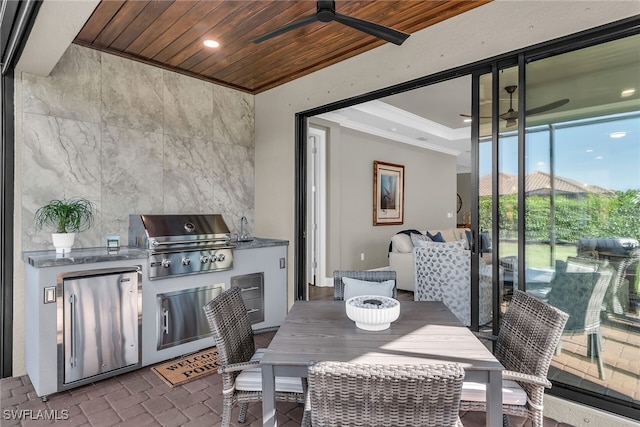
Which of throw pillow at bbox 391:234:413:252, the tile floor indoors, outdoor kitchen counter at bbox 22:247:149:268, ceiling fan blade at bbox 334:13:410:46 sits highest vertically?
ceiling fan blade at bbox 334:13:410:46

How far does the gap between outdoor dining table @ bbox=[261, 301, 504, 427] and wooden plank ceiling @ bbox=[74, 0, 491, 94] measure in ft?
6.94

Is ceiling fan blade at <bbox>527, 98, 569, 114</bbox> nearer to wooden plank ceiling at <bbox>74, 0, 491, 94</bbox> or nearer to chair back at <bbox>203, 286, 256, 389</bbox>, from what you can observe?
wooden plank ceiling at <bbox>74, 0, 491, 94</bbox>

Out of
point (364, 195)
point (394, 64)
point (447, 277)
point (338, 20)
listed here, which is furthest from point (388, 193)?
point (338, 20)

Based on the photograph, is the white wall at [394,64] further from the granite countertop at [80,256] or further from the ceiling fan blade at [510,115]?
the granite countertop at [80,256]

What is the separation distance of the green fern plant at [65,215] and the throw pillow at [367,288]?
88.4 inches

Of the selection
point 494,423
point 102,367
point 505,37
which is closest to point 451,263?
point 505,37

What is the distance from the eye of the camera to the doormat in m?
2.73

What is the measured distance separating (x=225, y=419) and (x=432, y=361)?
1.07 metres

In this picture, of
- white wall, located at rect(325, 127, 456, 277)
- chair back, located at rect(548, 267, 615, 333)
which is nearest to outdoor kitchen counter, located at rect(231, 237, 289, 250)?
white wall, located at rect(325, 127, 456, 277)

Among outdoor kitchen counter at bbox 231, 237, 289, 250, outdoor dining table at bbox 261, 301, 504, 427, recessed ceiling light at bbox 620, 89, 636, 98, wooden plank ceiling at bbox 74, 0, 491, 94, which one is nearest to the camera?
outdoor dining table at bbox 261, 301, 504, 427

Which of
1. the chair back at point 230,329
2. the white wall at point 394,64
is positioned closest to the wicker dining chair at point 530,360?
the chair back at point 230,329

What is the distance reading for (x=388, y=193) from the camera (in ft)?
22.2

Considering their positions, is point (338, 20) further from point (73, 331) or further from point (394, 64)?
point (73, 331)

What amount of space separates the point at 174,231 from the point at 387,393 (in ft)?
8.58
